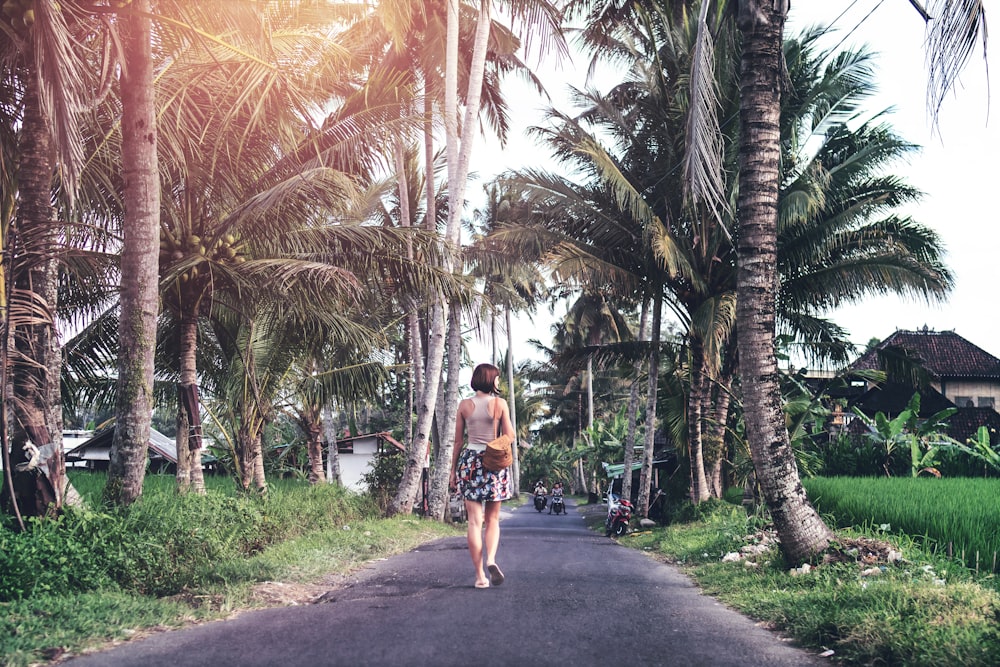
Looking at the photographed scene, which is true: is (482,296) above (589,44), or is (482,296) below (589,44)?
below

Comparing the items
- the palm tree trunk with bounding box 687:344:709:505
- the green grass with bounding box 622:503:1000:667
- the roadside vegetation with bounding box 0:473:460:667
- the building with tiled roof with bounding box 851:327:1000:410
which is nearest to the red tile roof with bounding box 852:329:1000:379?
the building with tiled roof with bounding box 851:327:1000:410

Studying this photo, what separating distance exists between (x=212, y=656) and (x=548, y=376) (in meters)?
53.9

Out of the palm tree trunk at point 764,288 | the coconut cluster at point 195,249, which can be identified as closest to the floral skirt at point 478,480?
the palm tree trunk at point 764,288

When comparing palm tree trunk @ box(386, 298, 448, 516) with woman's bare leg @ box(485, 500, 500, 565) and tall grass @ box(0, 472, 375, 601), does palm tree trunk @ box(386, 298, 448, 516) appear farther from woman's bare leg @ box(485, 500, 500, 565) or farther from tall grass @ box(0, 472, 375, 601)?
woman's bare leg @ box(485, 500, 500, 565)

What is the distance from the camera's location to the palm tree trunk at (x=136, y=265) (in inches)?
302

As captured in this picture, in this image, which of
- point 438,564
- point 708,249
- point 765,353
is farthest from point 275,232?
point 708,249

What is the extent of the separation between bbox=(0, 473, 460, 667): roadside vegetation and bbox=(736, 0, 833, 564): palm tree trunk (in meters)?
4.12

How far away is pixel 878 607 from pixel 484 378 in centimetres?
312

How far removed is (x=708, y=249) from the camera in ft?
54.7

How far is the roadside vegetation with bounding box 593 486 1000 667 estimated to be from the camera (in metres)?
4.35

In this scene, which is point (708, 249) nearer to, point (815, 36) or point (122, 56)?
point (815, 36)

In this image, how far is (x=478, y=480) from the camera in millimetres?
6328

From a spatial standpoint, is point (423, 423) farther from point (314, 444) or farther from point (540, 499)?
point (540, 499)

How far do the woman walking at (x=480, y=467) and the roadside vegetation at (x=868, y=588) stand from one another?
202cm
